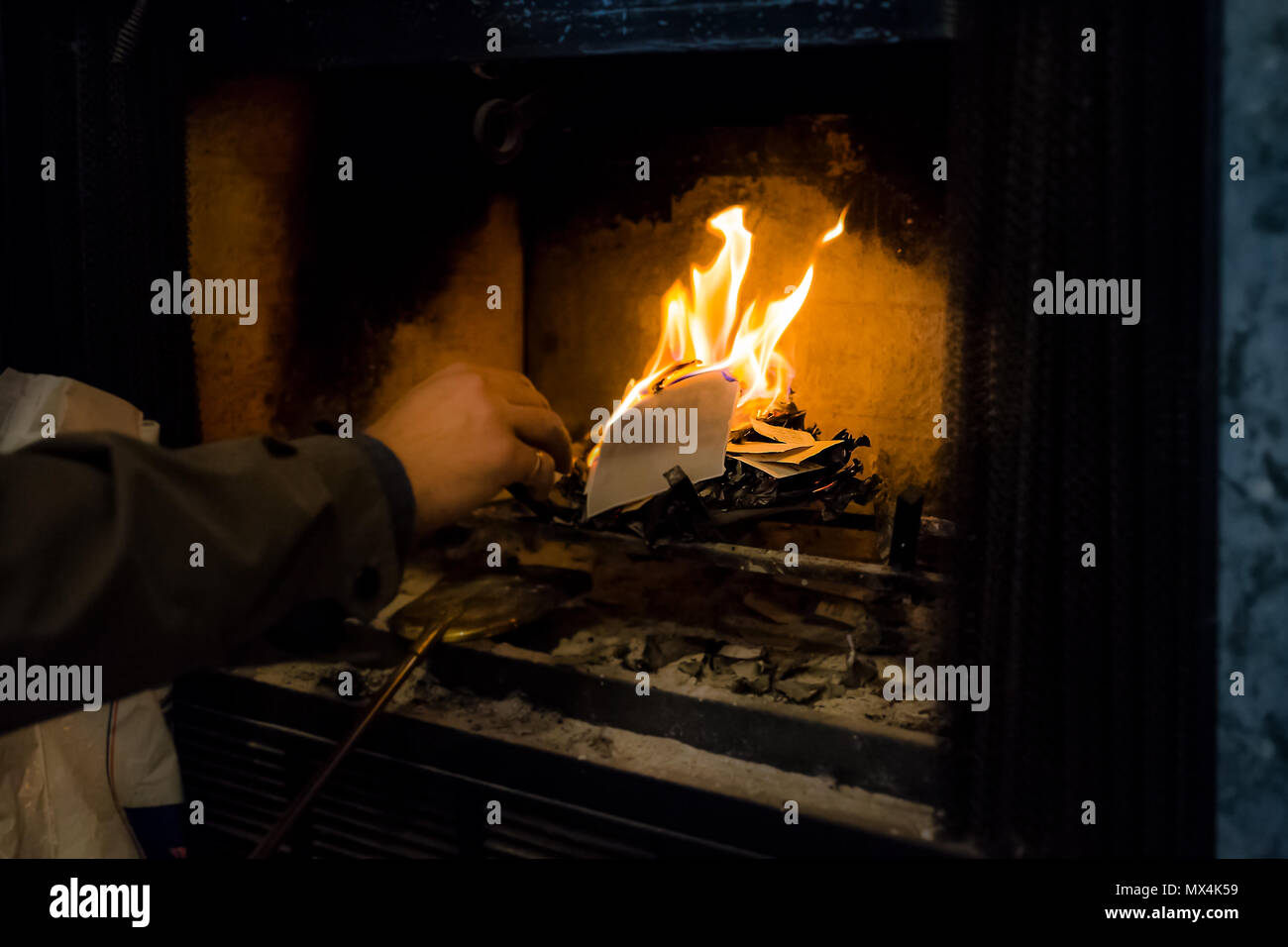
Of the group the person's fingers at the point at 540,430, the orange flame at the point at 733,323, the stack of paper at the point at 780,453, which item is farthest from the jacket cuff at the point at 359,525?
the orange flame at the point at 733,323

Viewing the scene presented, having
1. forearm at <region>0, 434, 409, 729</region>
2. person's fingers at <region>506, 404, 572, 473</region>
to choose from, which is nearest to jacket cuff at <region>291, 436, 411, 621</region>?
forearm at <region>0, 434, 409, 729</region>

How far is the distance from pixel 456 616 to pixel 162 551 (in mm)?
852

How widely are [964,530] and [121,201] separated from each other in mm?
1545

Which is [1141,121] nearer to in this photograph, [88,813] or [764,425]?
[764,425]

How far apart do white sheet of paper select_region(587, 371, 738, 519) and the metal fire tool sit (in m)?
0.25

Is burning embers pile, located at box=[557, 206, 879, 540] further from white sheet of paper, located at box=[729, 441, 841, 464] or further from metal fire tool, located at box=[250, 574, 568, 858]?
metal fire tool, located at box=[250, 574, 568, 858]

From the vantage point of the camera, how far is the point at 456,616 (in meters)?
1.64

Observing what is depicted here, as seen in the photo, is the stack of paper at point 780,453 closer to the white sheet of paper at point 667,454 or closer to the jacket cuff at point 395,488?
the white sheet of paper at point 667,454

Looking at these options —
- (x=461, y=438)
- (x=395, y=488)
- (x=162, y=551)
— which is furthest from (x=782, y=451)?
(x=162, y=551)

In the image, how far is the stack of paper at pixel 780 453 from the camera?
1716 millimetres

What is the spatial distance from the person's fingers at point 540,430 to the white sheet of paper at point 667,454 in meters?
0.23

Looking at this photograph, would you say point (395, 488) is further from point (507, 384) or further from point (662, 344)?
point (662, 344)

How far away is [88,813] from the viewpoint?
4.83ft

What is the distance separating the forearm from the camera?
77 cm
